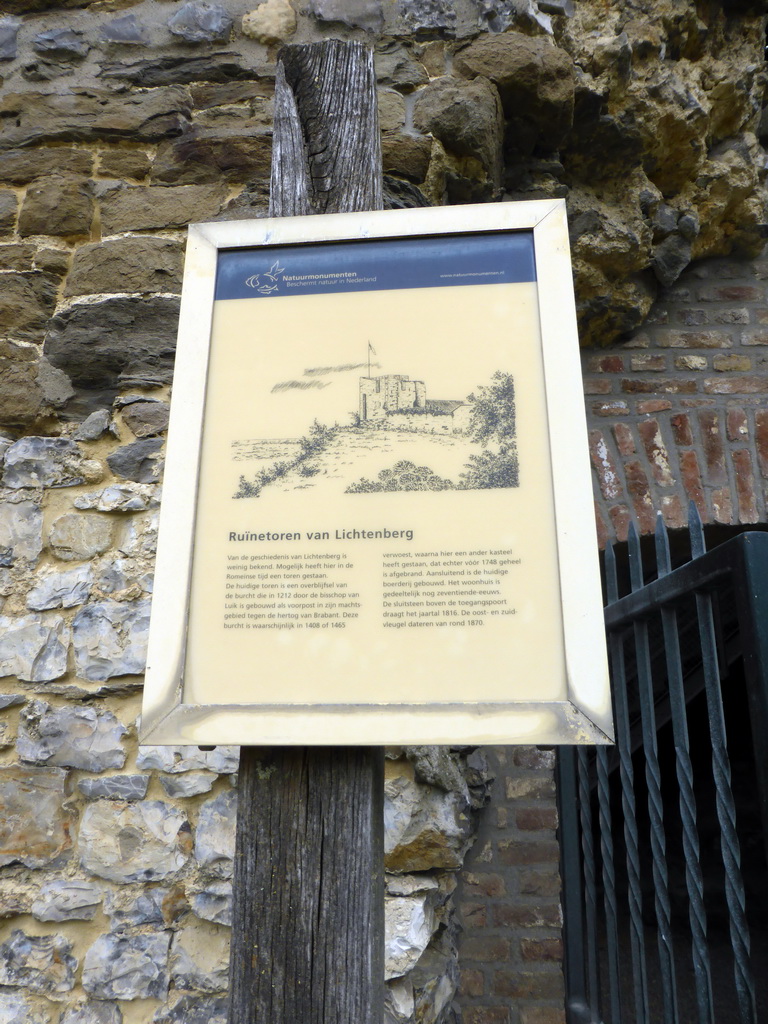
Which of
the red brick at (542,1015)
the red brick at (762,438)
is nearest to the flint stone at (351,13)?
the red brick at (762,438)

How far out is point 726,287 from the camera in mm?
2914

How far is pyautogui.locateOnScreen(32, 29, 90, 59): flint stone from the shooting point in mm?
2160

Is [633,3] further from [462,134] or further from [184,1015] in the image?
[184,1015]

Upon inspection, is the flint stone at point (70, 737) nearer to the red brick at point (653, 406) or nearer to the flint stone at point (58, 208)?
the flint stone at point (58, 208)

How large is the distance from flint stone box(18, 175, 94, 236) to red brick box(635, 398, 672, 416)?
1924 millimetres

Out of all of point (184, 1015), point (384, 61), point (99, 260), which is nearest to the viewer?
point (184, 1015)

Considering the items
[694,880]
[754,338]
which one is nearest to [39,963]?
[694,880]

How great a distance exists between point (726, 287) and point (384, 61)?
5.29ft

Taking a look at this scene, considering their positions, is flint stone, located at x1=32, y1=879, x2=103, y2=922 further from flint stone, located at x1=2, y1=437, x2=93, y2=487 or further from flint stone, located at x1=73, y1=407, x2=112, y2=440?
flint stone, located at x1=73, y1=407, x2=112, y2=440

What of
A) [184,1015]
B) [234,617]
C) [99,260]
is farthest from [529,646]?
[99,260]

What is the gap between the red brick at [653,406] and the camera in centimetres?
271

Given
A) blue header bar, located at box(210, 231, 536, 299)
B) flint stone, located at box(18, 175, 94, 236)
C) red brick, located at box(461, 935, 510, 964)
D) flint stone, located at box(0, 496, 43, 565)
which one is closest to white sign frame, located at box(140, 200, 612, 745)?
blue header bar, located at box(210, 231, 536, 299)

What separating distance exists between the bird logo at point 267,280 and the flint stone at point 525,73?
146 centimetres

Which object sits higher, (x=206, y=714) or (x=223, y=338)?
(x=223, y=338)
